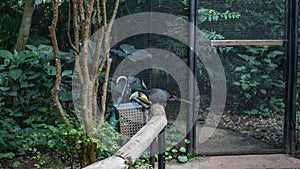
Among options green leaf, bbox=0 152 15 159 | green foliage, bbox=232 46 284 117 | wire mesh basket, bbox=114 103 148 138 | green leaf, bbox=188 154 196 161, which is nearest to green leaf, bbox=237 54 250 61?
green foliage, bbox=232 46 284 117

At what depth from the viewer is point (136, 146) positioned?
6.52ft

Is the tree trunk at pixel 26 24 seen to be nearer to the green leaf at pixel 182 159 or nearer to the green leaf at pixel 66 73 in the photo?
the green leaf at pixel 66 73

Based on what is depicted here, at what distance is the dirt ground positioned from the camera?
12.5 feet

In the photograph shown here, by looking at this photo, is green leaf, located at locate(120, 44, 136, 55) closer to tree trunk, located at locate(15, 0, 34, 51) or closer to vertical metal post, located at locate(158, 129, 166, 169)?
Answer: tree trunk, located at locate(15, 0, 34, 51)

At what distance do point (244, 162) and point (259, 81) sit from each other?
78cm

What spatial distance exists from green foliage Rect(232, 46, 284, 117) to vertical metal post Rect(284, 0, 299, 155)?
7 centimetres

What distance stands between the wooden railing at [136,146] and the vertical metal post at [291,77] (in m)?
1.91

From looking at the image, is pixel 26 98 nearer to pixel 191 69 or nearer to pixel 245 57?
pixel 191 69

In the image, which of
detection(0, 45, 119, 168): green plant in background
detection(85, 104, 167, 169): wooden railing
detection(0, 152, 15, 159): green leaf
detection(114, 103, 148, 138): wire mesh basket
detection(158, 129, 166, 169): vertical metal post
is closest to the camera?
detection(85, 104, 167, 169): wooden railing

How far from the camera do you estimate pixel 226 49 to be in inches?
158

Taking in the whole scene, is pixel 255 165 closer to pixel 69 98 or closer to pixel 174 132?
pixel 174 132

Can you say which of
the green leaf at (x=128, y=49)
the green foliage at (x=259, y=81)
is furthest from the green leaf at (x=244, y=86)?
the green leaf at (x=128, y=49)

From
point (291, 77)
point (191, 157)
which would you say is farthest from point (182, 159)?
point (291, 77)

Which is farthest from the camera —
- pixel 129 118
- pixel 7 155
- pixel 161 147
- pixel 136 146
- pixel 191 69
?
pixel 191 69
